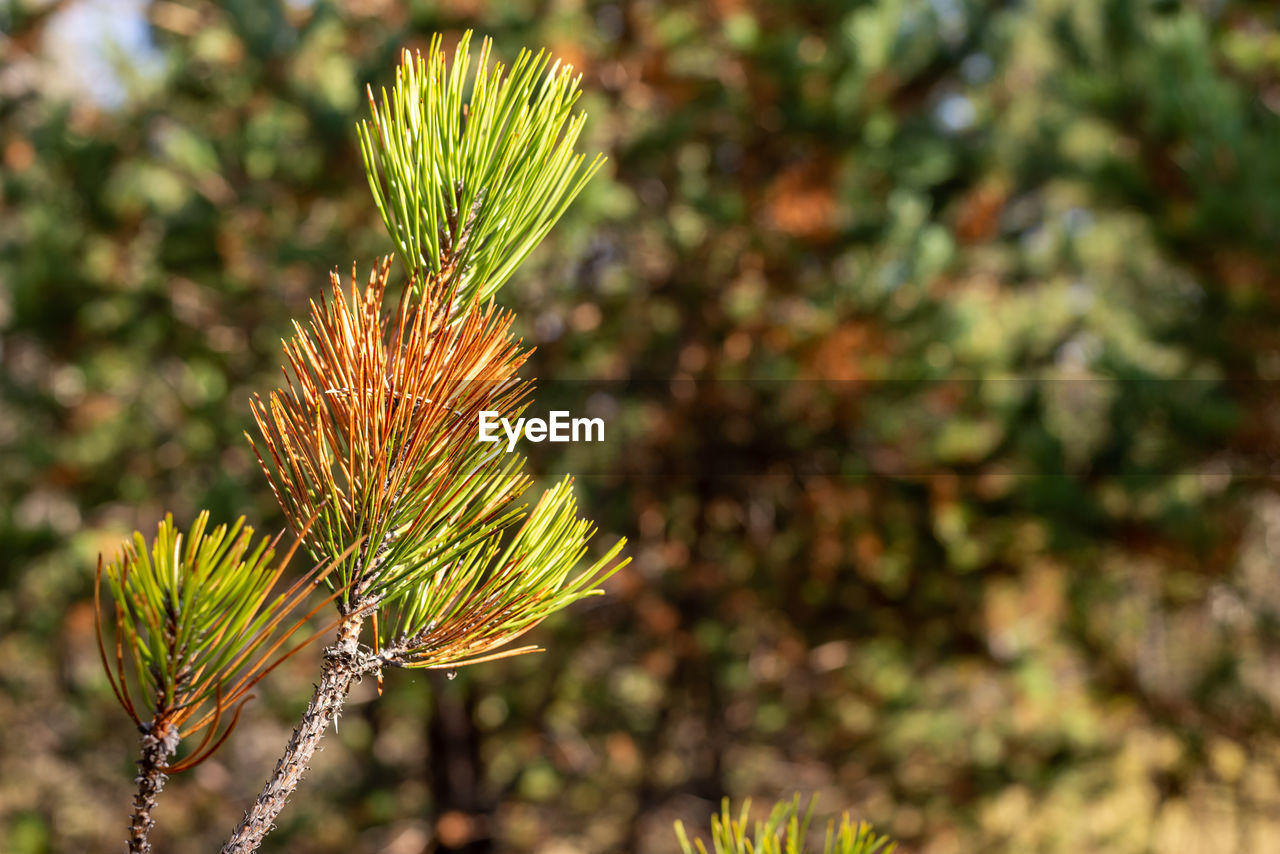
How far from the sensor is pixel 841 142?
2889mm

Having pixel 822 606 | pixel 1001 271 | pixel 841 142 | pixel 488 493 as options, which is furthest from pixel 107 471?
pixel 1001 271

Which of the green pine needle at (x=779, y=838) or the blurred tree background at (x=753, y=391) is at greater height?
the blurred tree background at (x=753, y=391)

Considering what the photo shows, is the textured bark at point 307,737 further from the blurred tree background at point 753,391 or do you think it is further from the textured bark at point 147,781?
the blurred tree background at point 753,391

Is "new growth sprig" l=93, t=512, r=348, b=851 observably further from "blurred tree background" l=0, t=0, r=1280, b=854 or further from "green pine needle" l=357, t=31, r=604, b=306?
"blurred tree background" l=0, t=0, r=1280, b=854

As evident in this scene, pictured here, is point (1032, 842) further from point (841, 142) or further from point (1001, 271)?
point (841, 142)

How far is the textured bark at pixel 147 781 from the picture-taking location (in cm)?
45

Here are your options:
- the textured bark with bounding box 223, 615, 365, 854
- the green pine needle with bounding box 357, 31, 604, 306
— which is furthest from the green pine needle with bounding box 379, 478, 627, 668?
the green pine needle with bounding box 357, 31, 604, 306

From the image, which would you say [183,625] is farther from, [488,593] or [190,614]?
[488,593]

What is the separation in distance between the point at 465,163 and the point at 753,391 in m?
2.57

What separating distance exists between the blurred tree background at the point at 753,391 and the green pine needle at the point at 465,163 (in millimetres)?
1762

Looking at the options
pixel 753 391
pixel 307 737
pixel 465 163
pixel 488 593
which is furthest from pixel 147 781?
pixel 753 391

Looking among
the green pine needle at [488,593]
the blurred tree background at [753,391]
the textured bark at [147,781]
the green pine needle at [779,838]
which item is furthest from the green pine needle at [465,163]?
the blurred tree background at [753,391]

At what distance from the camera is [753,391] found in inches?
121

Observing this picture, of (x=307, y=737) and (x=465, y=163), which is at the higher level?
(x=465, y=163)
